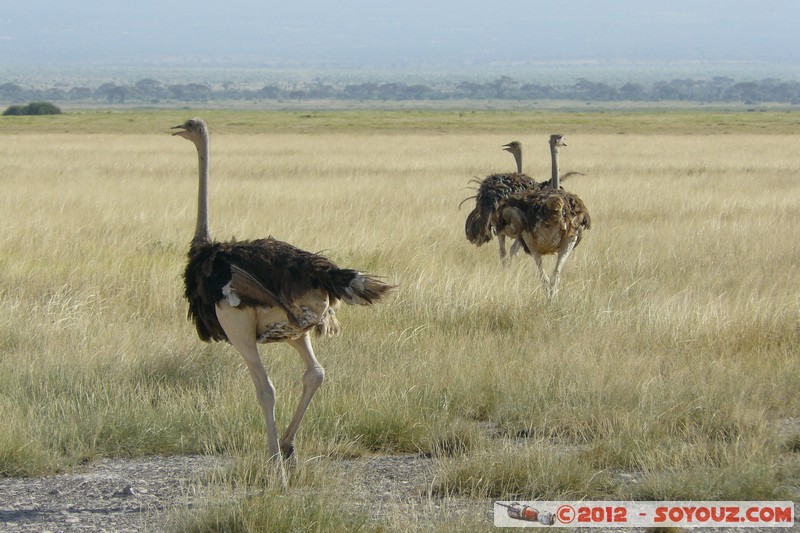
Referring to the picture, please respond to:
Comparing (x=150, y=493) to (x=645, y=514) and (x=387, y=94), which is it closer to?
(x=645, y=514)

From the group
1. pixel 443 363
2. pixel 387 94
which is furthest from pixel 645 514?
pixel 387 94

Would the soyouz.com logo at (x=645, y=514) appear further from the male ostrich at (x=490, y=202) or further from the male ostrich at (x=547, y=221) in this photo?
the male ostrich at (x=490, y=202)

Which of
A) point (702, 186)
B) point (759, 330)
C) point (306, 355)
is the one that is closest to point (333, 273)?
point (306, 355)

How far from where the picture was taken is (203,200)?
5.58m

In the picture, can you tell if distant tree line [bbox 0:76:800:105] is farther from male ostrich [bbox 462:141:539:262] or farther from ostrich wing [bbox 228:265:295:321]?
ostrich wing [bbox 228:265:295:321]

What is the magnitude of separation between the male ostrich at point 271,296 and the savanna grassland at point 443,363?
0.31 metres

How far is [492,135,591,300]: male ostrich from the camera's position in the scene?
8.27 meters

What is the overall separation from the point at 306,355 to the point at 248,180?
48.6 feet

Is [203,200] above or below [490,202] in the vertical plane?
above

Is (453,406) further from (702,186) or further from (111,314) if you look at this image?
(702,186)

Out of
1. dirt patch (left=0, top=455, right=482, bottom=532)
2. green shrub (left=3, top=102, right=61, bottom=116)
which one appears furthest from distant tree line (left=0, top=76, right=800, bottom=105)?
dirt patch (left=0, top=455, right=482, bottom=532)

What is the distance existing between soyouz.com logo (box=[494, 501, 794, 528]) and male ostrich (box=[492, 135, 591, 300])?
364cm

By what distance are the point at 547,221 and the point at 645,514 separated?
4.07m

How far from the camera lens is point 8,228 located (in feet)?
37.5
